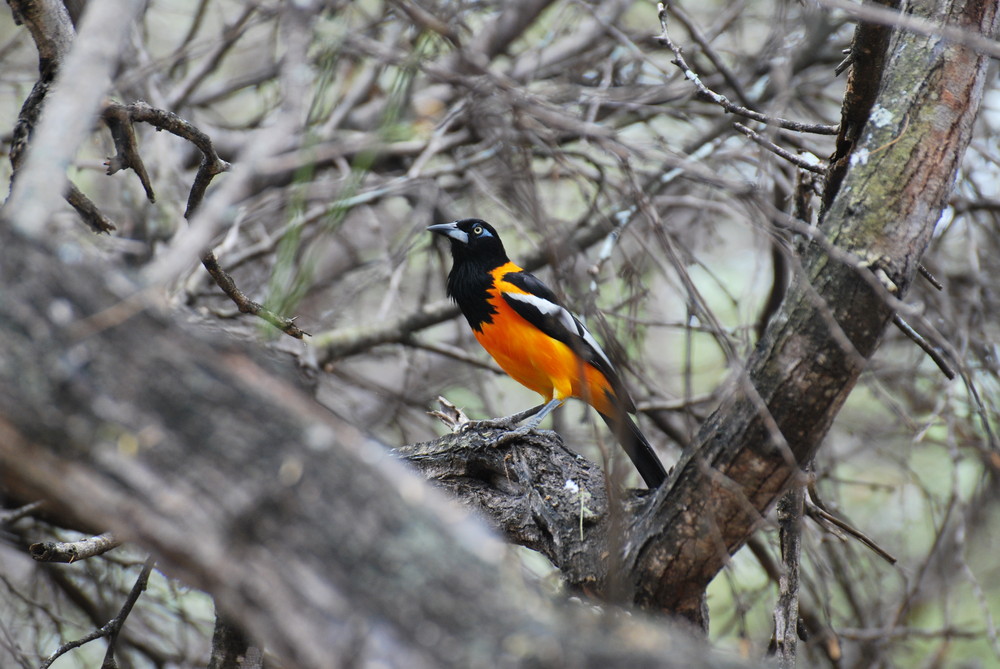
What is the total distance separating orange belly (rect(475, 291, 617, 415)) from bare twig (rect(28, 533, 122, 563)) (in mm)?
2386

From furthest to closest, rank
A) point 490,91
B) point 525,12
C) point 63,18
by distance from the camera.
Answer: point 525,12, point 63,18, point 490,91

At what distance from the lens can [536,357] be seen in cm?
442

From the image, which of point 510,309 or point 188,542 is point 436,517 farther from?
point 510,309

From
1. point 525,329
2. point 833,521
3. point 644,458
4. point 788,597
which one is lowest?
point 788,597

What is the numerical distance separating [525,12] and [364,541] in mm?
4908

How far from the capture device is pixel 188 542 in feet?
3.88

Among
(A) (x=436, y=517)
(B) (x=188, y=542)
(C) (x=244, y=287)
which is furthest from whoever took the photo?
(C) (x=244, y=287)

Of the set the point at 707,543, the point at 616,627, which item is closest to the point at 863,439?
the point at 707,543

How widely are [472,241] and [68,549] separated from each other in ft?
9.56

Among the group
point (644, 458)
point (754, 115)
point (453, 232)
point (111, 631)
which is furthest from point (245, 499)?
point (453, 232)

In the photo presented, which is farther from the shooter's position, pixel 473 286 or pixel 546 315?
pixel 473 286

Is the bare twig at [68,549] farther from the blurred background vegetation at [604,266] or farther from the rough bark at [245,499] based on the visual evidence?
the rough bark at [245,499]

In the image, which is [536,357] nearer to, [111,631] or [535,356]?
[535,356]

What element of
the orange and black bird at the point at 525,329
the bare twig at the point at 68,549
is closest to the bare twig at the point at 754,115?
the orange and black bird at the point at 525,329
